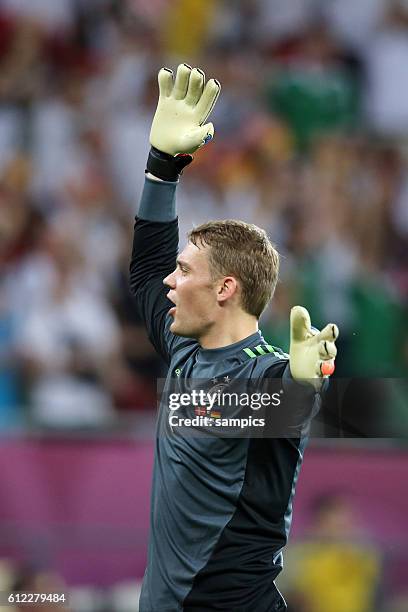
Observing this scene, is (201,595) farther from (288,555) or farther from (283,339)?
(283,339)

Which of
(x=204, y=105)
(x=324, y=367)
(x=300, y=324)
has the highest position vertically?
(x=204, y=105)

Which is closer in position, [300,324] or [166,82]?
[300,324]

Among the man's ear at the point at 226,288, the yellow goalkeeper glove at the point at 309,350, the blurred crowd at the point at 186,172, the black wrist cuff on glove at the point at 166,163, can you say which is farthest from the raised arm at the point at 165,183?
the blurred crowd at the point at 186,172

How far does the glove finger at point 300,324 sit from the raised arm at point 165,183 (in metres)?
0.72

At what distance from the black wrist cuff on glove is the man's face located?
356 millimetres

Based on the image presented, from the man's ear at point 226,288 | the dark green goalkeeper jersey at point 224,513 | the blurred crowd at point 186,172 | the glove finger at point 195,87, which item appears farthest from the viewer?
the blurred crowd at point 186,172

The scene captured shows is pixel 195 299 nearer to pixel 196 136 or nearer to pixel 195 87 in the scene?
pixel 196 136

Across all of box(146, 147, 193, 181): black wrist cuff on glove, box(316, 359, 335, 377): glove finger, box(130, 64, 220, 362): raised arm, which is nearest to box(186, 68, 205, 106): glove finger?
box(130, 64, 220, 362): raised arm

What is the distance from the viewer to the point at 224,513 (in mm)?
3229

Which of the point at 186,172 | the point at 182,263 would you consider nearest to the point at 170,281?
the point at 182,263

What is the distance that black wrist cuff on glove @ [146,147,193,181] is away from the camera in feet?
11.8

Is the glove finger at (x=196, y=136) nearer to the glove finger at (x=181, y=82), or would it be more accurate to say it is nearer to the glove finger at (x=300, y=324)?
the glove finger at (x=181, y=82)

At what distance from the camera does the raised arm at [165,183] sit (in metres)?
3.54

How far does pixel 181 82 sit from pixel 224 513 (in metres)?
1.31
